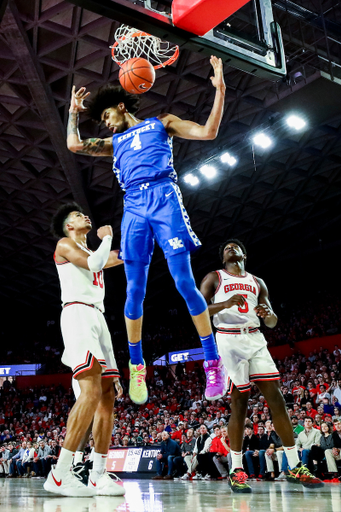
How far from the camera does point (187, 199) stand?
24141 millimetres

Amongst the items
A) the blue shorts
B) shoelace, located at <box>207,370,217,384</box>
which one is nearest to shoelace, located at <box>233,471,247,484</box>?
shoelace, located at <box>207,370,217,384</box>

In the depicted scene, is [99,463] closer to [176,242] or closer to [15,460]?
[176,242]

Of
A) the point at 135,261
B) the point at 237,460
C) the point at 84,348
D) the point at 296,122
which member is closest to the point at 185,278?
the point at 135,261

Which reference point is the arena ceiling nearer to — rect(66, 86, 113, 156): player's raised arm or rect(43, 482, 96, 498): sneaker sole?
rect(66, 86, 113, 156): player's raised arm

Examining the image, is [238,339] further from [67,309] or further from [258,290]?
[67,309]

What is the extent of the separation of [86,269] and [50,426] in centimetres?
2153

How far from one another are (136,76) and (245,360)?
310cm

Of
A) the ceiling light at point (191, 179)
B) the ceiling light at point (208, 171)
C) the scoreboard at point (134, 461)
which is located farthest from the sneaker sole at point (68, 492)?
the ceiling light at point (191, 179)

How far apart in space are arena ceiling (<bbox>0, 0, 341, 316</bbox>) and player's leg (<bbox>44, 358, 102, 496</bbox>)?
7336mm

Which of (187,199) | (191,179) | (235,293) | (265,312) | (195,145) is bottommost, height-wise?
(265,312)

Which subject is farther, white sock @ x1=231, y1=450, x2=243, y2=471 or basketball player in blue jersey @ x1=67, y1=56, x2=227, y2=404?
white sock @ x1=231, y1=450, x2=243, y2=471

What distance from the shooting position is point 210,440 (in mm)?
11938

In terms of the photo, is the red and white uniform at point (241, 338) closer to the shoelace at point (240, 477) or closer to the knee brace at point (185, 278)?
the shoelace at point (240, 477)

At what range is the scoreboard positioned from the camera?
46.9ft
